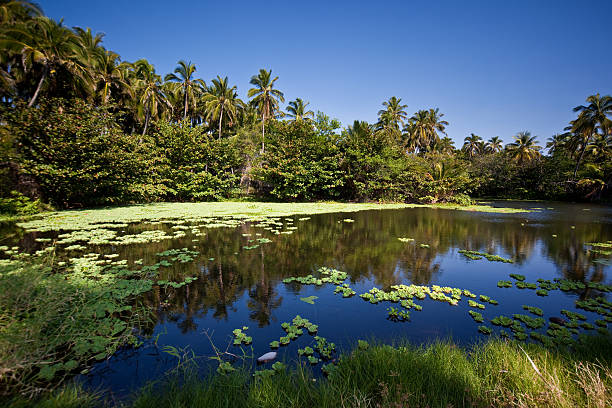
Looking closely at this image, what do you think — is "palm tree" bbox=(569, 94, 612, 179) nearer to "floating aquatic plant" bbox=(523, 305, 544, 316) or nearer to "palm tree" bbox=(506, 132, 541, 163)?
"palm tree" bbox=(506, 132, 541, 163)

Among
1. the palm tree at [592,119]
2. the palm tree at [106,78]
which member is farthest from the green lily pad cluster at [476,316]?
the palm tree at [592,119]

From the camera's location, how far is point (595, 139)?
1363 inches

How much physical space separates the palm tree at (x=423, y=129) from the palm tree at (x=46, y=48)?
43.5 meters

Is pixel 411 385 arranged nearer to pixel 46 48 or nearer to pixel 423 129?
pixel 46 48

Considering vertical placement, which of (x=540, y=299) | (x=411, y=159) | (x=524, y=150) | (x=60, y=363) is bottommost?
(x=540, y=299)

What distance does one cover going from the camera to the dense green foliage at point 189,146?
13.7m

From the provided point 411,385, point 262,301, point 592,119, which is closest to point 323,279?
point 262,301

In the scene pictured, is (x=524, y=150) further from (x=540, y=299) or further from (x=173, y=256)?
(x=173, y=256)

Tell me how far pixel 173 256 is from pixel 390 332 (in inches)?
230

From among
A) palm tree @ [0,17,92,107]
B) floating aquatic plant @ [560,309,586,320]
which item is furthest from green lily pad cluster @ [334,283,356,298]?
palm tree @ [0,17,92,107]

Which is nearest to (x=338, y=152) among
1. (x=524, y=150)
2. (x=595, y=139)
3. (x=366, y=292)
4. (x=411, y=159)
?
(x=411, y=159)

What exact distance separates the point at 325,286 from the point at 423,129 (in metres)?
45.0

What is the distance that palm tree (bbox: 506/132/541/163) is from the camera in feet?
134

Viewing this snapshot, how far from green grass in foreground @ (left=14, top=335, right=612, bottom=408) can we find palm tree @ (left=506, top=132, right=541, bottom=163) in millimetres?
51277
